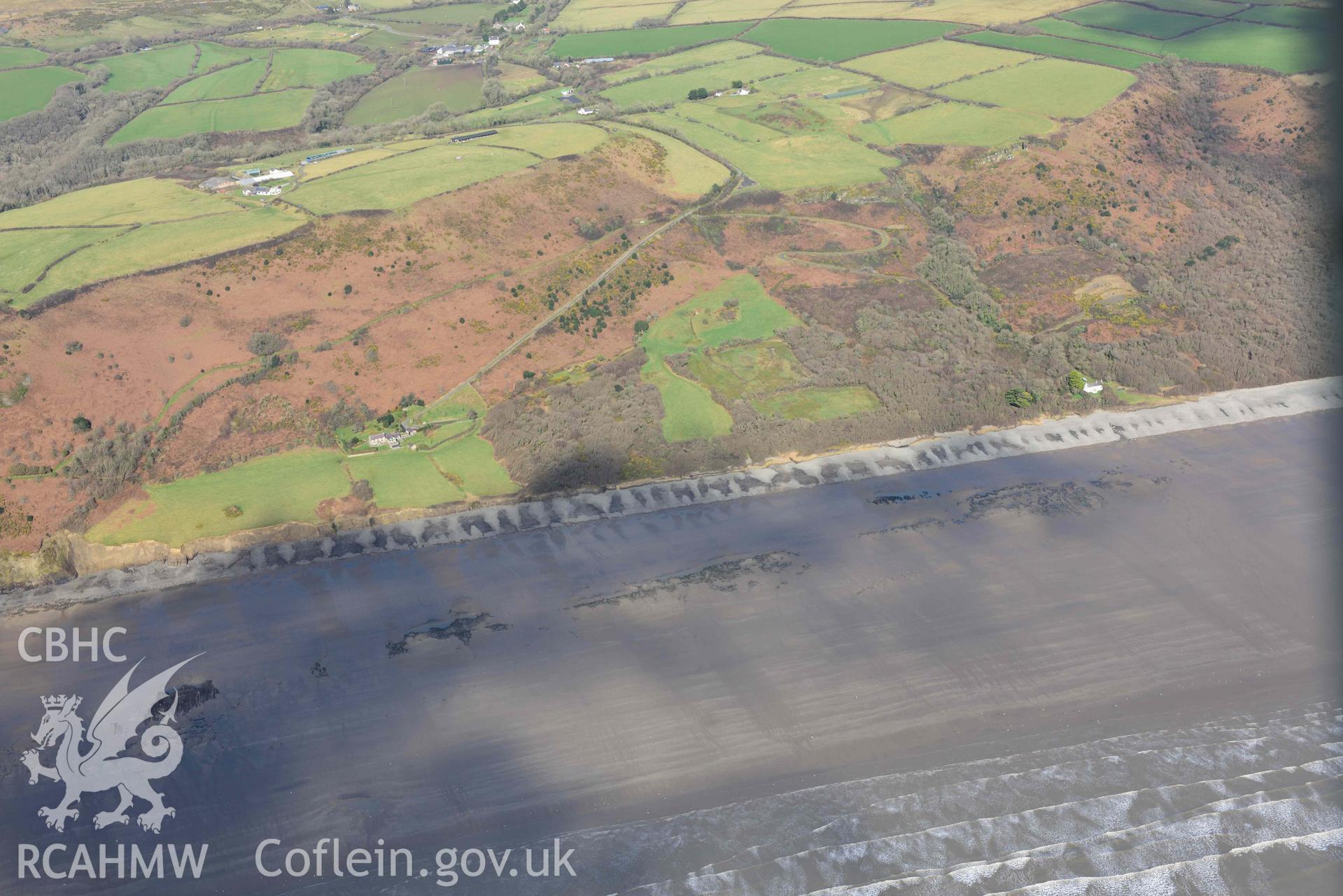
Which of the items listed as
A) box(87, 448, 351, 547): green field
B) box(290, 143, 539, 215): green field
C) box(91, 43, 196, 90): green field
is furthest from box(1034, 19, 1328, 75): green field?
box(91, 43, 196, 90): green field

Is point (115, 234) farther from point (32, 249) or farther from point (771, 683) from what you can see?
point (771, 683)

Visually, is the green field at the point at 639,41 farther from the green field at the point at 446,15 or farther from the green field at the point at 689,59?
the green field at the point at 446,15

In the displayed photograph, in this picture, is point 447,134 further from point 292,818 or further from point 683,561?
point 292,818

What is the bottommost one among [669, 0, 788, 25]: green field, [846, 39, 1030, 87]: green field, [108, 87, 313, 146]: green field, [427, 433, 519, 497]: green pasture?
[427, 433, 519, 497]: green pasture

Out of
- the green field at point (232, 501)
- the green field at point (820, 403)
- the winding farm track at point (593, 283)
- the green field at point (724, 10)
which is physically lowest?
the green field at point (820, 403)

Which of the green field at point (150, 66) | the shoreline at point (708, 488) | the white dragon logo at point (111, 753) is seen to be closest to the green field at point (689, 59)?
the green field at point (150, 66)

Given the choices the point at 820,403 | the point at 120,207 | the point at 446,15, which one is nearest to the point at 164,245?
the point at 120,207

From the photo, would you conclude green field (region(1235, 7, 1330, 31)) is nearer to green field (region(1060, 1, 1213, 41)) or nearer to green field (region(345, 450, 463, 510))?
green field (region(1060, 1, 1213, 41))
